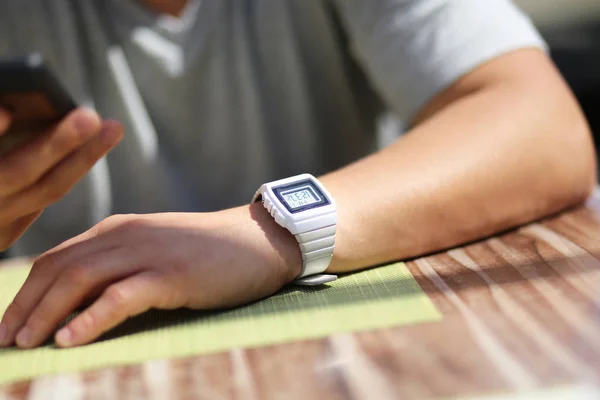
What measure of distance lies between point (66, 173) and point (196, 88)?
47cm

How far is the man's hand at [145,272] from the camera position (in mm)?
541

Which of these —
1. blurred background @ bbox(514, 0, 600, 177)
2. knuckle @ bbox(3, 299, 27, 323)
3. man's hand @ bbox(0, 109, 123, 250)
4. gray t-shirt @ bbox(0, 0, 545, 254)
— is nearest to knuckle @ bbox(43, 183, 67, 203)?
man's hand @ bbox(0, 109, 123, 250)

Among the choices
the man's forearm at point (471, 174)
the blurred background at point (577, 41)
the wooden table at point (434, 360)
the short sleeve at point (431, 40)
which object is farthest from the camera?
the blurred background at point (577, 41)

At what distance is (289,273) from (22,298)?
0.23 m

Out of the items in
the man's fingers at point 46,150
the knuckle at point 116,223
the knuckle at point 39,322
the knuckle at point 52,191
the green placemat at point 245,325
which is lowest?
the green placemat at point 245,325

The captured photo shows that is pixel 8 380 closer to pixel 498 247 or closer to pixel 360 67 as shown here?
pixel 498 247

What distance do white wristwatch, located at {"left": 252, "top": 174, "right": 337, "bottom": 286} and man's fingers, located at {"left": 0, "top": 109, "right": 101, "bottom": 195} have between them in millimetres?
173

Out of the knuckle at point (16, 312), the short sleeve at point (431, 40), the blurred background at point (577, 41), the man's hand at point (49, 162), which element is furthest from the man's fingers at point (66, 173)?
the blurred background at point (577, 41)

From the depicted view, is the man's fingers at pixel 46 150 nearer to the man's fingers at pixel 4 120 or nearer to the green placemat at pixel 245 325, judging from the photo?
the man's fingers at pixel 4 120

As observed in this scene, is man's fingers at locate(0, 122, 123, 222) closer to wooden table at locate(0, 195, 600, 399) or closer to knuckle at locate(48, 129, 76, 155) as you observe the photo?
knuckle at locate(48, 129, 76, 155)

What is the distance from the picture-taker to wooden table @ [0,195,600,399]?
1.39 ft

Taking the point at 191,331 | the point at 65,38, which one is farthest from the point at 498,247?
the point at 65,38

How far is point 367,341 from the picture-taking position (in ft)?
1.61

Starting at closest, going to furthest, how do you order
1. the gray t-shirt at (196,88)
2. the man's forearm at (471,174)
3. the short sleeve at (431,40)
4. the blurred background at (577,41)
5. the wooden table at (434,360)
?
the wooden table at (434,360) → the man's forearm at (471,174) → the short sleeve at (431,40) → the gray t-shirt at (196,88) → the blurred background at (577,41)
